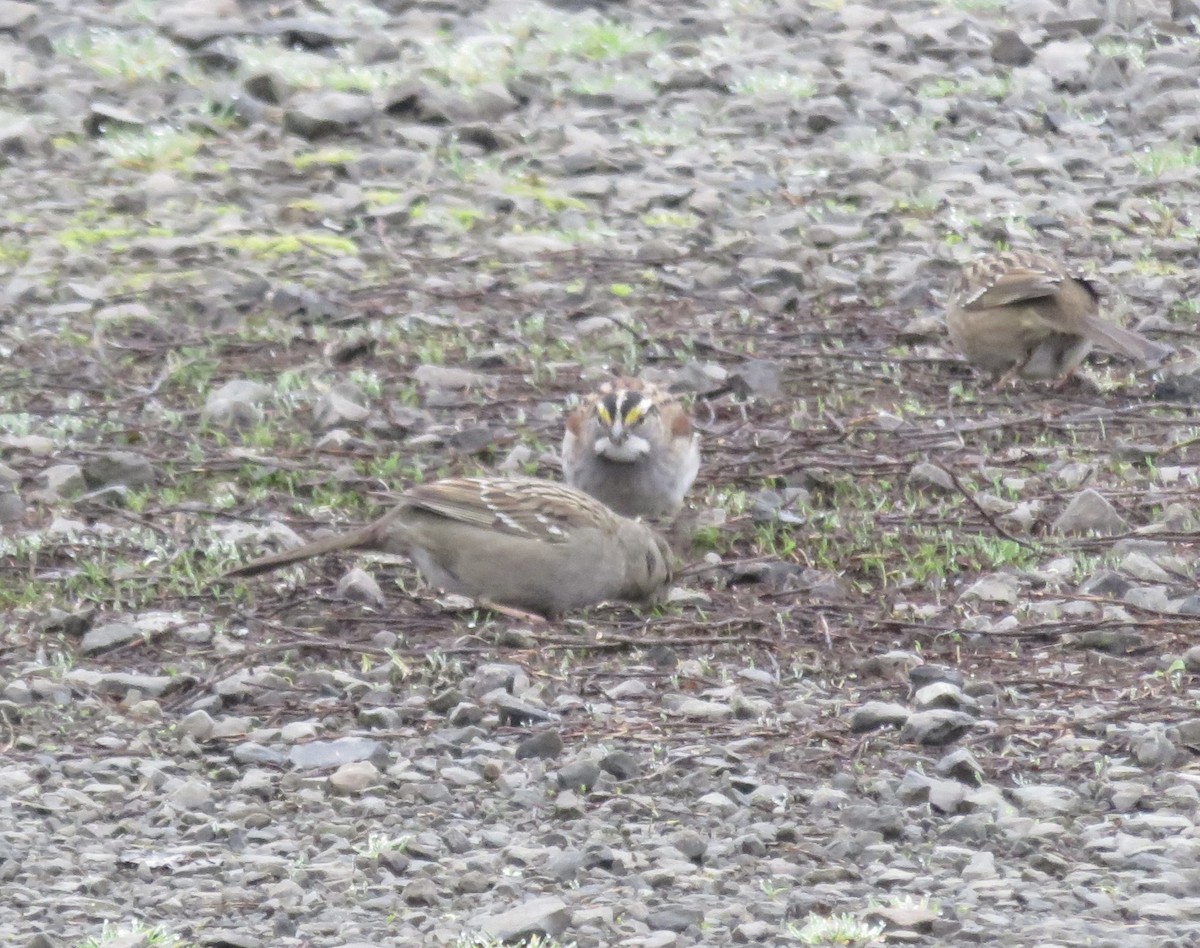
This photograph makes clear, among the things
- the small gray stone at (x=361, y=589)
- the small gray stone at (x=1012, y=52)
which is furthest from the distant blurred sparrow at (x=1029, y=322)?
the small gray stone at (x=1012, y=52)

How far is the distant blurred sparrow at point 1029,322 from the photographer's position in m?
10.7

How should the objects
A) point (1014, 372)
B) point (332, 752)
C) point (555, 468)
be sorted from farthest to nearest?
1. point (1014, 372)
2. point (555, 468)
3. point (332, 752)

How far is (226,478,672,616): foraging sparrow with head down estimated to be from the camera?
809 cm

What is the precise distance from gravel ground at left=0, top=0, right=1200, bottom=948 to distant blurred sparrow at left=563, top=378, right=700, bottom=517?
0.61ft

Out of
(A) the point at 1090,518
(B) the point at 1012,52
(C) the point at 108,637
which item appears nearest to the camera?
(C) the point at 108,637

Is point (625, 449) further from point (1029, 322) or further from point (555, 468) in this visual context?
point (1029, 322)

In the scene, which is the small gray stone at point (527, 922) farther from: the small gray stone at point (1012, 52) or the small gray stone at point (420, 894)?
the small gray stone at point (1012, 52)

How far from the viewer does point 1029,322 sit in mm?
10703

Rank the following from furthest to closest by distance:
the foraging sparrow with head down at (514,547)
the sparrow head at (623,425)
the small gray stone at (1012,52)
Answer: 1. the small gray stone at (1012,52)
2. the sparrow head at (623,425)
3. the foraging sparrow with head down at (514,547)

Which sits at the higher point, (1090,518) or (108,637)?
(1090,518)

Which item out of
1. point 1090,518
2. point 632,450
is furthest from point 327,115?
point 1090,518

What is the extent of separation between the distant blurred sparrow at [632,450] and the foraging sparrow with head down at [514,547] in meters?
0.81

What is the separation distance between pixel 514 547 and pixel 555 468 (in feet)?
6.30

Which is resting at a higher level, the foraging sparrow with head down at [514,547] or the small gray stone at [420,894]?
the small gray stone at [420,894]
